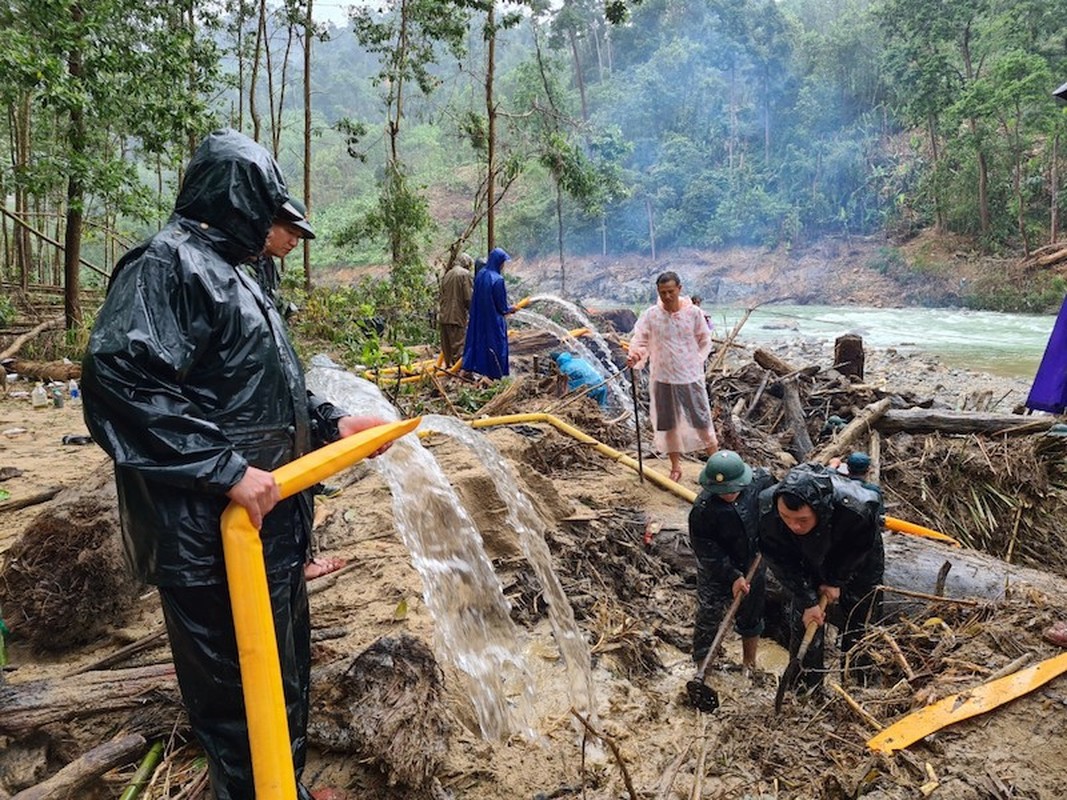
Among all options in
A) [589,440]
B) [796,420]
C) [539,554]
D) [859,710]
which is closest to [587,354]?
[796,420]

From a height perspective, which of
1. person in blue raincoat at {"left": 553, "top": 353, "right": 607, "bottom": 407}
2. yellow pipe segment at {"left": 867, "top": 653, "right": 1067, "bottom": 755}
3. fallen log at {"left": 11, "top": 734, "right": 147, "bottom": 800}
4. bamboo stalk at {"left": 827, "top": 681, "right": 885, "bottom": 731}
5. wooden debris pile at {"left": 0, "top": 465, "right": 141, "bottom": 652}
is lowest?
bamboo stalk at {"left": 827, "top": 681, "right": 885, "bottom": 731}

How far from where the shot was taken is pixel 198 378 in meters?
1.68

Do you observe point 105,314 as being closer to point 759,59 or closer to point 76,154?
point 76,154

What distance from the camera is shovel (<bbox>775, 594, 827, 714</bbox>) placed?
2943mm

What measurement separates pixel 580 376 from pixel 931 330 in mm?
16631

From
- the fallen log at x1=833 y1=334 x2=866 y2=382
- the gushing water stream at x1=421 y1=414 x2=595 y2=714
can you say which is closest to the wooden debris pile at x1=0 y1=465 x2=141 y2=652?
the gushing water stream at x1=421 y1=414 x2=595 y2=714

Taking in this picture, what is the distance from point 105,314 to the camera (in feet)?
5.07

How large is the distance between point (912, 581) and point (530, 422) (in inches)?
122

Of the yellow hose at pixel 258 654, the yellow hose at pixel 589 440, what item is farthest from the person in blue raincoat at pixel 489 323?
the yellow hose at pixel 258 654

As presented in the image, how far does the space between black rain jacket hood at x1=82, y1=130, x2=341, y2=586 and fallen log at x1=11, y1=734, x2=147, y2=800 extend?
0.68 m

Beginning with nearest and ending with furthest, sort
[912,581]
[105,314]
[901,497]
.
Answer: [105,314], [912,581], [901,497]

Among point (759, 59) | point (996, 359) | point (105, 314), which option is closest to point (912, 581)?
point (105, 314)

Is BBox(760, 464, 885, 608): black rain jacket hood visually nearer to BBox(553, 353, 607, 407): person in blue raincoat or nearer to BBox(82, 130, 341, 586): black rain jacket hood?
BBox(82, 130, 341, 586): black rain jacket hood

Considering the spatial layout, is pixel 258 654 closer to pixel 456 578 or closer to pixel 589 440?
pixel 456 578
